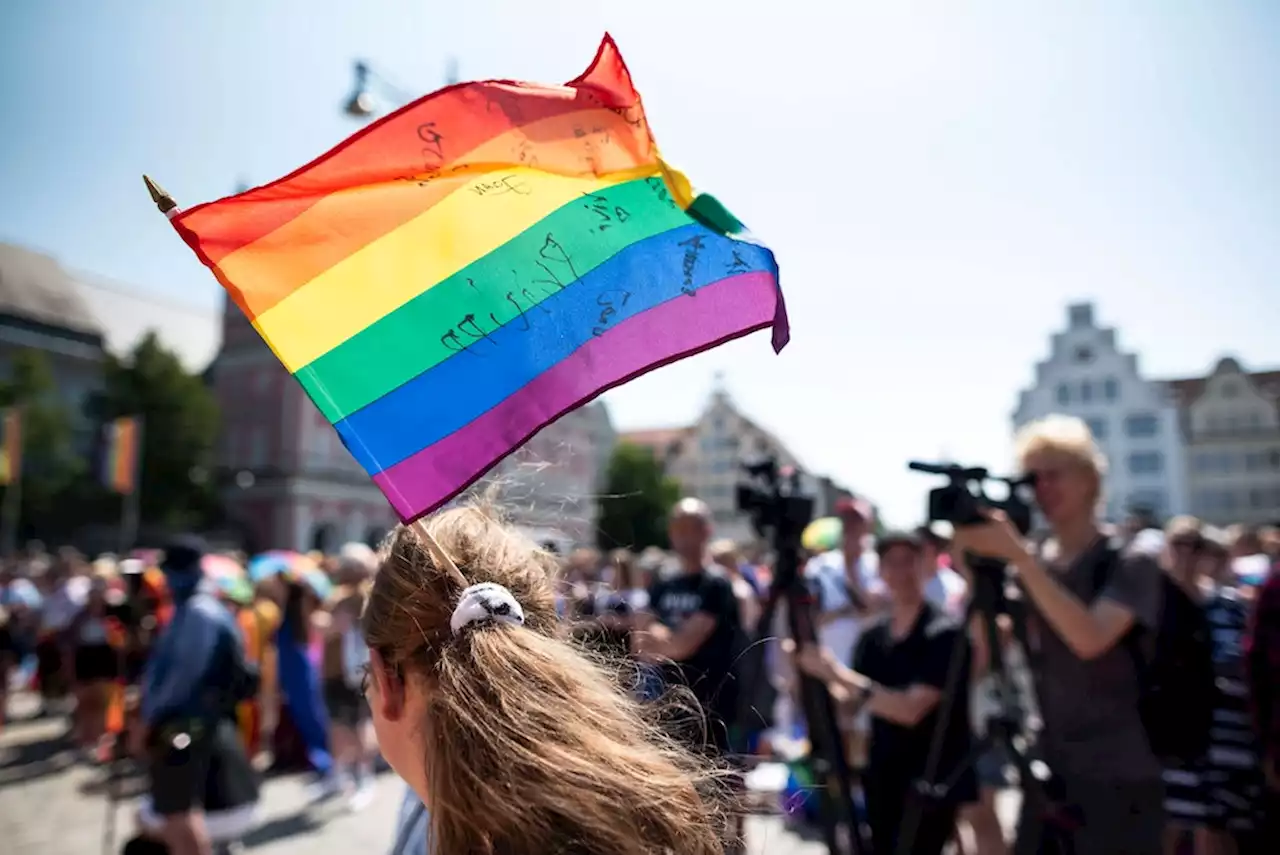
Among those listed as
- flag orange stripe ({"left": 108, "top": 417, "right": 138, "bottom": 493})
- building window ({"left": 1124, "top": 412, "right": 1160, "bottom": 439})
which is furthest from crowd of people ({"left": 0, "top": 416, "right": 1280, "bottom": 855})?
Answer: building window ({"left": 1124, "top": 412, "right": 1160, "bottom": 439})

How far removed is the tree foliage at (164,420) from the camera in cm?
3959

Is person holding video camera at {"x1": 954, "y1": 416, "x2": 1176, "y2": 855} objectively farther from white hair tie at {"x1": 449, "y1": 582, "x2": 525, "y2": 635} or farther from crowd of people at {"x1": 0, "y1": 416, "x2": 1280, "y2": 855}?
white hair tie at {"x1": 449, "y1": 582, "x2": 525, "y2": 635}

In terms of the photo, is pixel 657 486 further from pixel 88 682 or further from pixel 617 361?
pixel 617 361

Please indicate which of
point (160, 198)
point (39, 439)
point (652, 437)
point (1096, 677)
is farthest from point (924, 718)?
point (652, 437)

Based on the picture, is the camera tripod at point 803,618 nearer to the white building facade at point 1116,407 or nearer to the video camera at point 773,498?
the video camera at point 773,498

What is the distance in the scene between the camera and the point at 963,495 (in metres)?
2.56

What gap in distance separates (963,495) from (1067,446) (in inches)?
18.6

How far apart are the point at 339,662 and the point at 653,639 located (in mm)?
4440

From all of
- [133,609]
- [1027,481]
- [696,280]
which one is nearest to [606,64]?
[696,280]

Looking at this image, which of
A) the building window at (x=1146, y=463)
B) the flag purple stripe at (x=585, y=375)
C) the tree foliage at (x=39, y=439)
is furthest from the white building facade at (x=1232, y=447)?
the tree foliage at (x=39, y=439)

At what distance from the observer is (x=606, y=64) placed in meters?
1.89

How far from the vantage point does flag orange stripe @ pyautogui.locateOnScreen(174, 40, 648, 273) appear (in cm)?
147

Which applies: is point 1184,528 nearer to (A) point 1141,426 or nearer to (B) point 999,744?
(B) point 999,744

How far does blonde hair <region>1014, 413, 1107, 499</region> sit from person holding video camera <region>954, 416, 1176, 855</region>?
0.21 m
